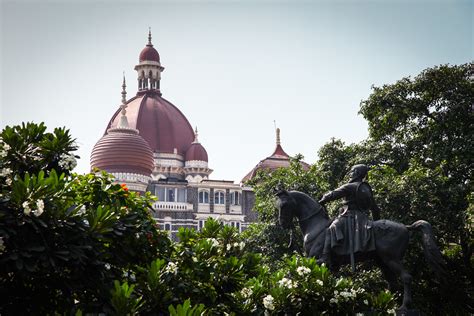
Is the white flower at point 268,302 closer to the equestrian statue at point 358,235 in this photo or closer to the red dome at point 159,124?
the equestrian statue at point 358,235

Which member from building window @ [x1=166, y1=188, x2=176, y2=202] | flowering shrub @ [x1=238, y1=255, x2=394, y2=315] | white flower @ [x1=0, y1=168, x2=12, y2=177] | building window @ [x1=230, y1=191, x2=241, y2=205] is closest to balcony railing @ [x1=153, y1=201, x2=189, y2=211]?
building window @ [x1=166, y1=188, x2=176, y2=202]

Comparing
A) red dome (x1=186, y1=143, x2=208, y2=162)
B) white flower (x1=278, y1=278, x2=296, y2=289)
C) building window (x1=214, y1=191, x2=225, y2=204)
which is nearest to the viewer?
white flower (x1=278, y1=278, x2=296, y2=289)

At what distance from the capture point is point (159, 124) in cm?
7762

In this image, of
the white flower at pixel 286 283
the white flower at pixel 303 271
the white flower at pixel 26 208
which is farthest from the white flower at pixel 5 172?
the white flower at pixel 303 271

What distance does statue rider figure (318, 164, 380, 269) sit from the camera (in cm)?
1313

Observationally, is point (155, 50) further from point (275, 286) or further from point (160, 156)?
point (275, 286)

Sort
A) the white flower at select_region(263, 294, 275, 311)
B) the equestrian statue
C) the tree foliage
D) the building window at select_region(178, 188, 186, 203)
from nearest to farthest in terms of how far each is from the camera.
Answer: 1. the white flower at select_region(263, 294, 275, 311)
2. the equestrian statue
3. the tree foliage
4. the building window at select_region(178, 188, 186, 203)

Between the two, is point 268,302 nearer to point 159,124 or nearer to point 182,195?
point 182,195

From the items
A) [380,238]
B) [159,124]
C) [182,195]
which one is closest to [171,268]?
[380,238]

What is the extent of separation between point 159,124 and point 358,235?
65430 mm

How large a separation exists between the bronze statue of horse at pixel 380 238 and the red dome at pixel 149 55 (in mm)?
72837

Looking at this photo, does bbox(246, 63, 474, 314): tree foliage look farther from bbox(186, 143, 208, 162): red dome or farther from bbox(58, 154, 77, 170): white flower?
bbox(186, 143, 208, 162): red dome

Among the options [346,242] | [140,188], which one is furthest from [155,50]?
[346,242]

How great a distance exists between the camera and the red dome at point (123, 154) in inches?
2665
